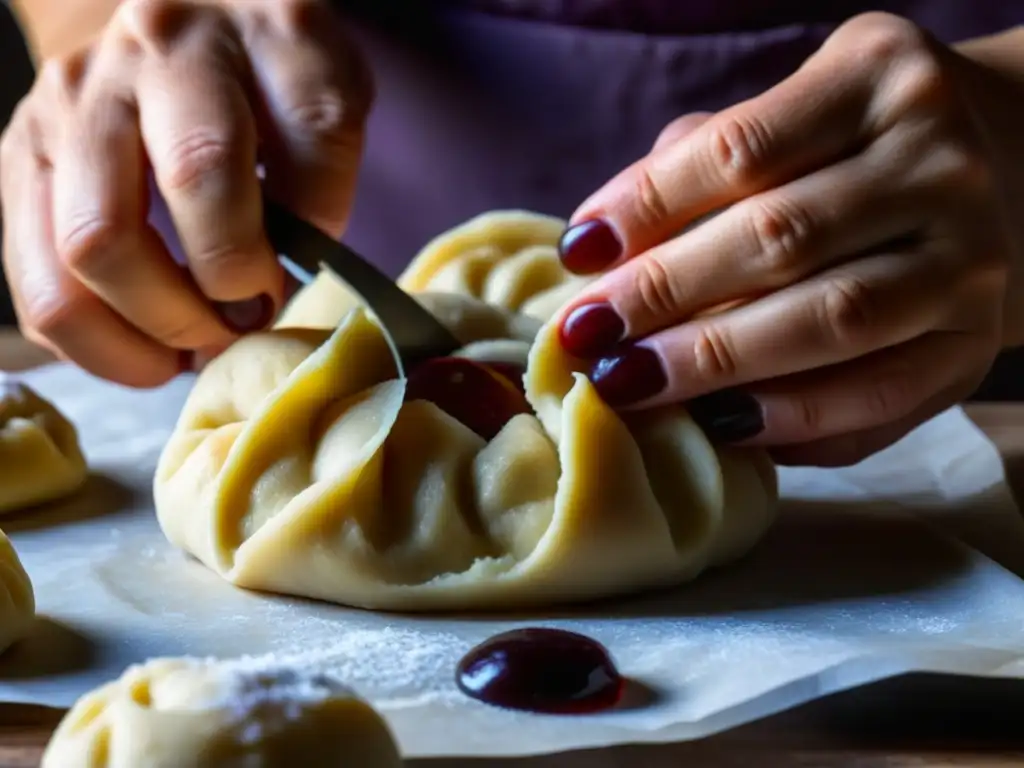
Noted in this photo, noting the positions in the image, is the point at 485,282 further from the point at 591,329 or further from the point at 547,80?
the point at 547,80

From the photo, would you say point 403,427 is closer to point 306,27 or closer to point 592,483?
point 592,483

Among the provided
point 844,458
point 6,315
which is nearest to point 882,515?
point 844,458

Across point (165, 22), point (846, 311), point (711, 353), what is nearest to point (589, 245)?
point (711, 353)

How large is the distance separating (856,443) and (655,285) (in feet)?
1.41

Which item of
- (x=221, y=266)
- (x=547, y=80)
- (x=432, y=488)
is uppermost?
(x=547, y=80)

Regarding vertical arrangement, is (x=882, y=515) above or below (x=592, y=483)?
below

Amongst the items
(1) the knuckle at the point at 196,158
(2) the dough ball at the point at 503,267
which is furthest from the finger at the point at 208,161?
(2) the dough ball at the point at 503,267

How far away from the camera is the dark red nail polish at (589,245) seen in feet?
4.70

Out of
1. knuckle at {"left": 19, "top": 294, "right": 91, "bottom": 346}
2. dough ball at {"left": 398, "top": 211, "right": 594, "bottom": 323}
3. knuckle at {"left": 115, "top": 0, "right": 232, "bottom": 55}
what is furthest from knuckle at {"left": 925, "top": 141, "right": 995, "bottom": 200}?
knuckle at {"left": 19, "top": 294, "right": 91, "bottom": 346}

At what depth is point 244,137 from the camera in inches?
58.9

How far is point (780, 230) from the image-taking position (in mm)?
1371

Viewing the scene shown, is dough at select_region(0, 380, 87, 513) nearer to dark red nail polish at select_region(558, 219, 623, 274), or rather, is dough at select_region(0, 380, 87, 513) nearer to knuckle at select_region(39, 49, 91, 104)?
knuckle at select_region(39, 49, 91, 104)

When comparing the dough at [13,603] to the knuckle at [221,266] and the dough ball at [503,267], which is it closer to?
the knuckle at [221,266]

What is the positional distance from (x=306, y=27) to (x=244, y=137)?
0.28m
